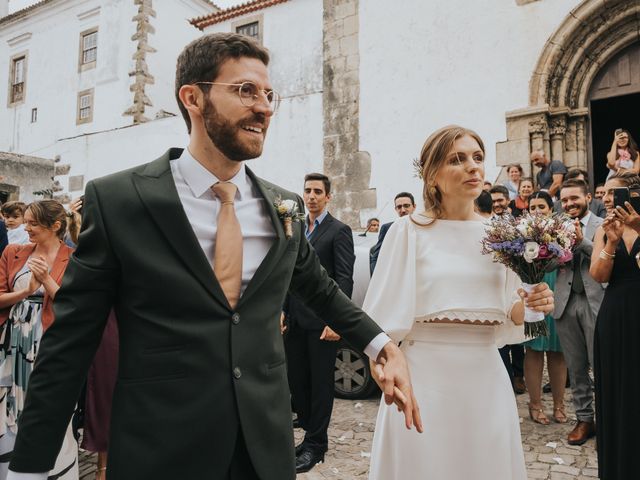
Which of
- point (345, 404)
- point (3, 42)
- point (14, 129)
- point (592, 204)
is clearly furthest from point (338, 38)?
point (3, 42)

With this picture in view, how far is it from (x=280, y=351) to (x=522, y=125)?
9.77 m

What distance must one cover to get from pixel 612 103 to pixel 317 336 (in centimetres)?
1124

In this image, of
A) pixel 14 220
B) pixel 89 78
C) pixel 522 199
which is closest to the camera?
pixel 14 220

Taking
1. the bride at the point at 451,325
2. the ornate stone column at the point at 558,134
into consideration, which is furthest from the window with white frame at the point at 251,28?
the bride at the point at 451,325

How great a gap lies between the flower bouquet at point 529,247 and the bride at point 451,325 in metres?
0.10

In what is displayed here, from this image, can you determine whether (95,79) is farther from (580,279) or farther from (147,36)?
(580,279)

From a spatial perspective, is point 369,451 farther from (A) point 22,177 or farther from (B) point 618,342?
(A) point 22,177

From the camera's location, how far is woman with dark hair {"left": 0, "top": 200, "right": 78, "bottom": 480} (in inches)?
160

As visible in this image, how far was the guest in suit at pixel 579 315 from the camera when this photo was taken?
490 cm

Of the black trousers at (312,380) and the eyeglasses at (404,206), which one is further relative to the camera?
the eyeglasses at (404,206)

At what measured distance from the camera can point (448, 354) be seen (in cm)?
278

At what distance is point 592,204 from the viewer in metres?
7.42

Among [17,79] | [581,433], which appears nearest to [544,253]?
[581,433]

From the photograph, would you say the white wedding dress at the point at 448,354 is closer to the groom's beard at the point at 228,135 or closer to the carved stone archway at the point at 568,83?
the groom's beard at the point at 228,135
